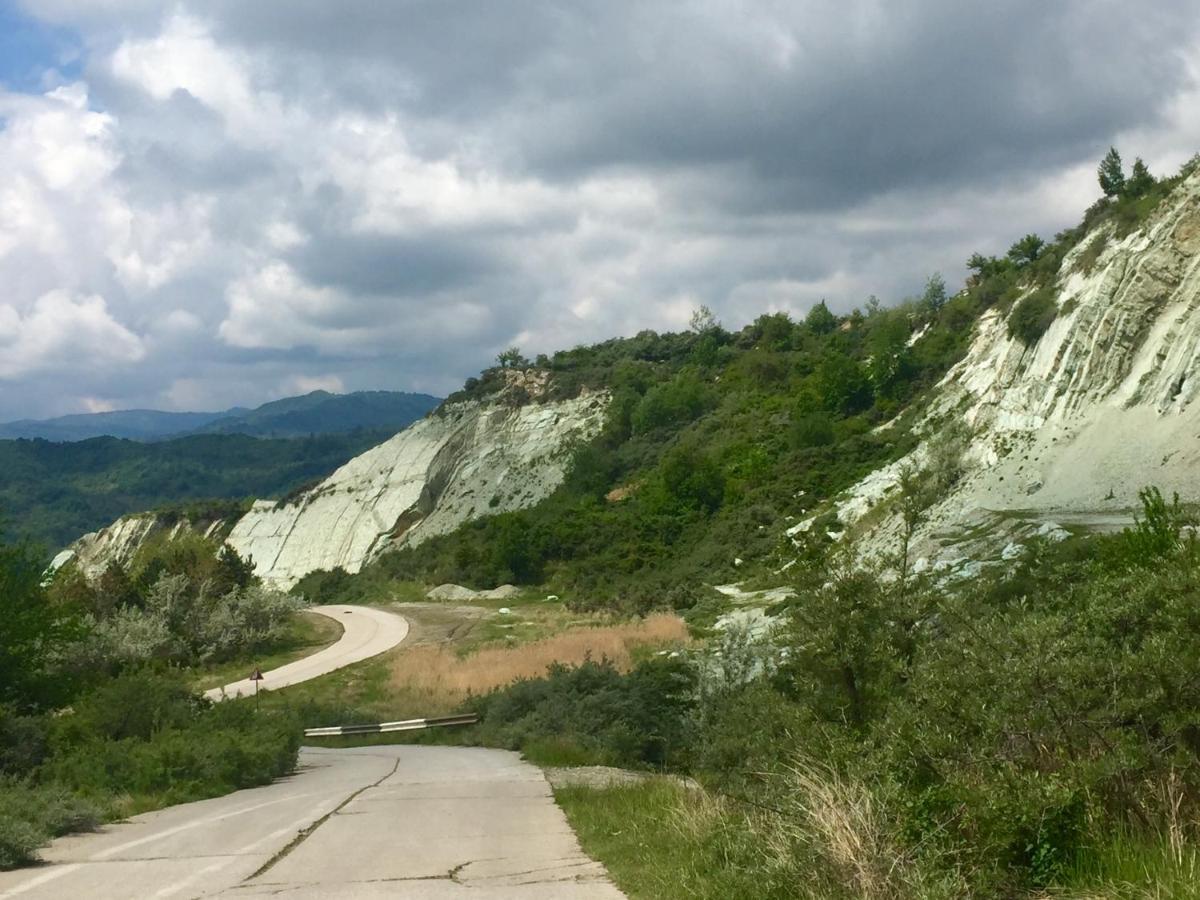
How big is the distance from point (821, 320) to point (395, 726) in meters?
76.2

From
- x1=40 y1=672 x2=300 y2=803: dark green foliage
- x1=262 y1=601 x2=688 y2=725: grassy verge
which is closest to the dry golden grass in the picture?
x1=262 y1=601 x2=688 y2=725: grassy verge

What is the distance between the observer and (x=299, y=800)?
1390cm

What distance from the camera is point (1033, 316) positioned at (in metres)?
44.9

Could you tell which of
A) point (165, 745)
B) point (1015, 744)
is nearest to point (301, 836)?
point (165, 745)

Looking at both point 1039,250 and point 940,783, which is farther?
point 1039,250

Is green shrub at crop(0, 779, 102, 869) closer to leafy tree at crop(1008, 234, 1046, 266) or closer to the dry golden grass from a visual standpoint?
the dry golden grass

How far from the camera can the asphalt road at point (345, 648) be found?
121 feet

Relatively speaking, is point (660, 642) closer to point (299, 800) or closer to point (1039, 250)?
point (299, 800)

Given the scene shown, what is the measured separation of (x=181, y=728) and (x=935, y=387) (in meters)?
46.0

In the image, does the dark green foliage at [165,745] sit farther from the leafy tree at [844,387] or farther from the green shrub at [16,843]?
the leafy tree at [844,387]

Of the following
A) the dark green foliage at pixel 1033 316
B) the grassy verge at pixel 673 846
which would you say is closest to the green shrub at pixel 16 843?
the grassy verge at pixel 673 846

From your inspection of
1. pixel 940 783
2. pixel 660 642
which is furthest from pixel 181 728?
pixel 660 642

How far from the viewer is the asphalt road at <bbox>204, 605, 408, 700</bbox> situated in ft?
121

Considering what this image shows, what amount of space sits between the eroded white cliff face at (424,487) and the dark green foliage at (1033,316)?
38785 millimetres
